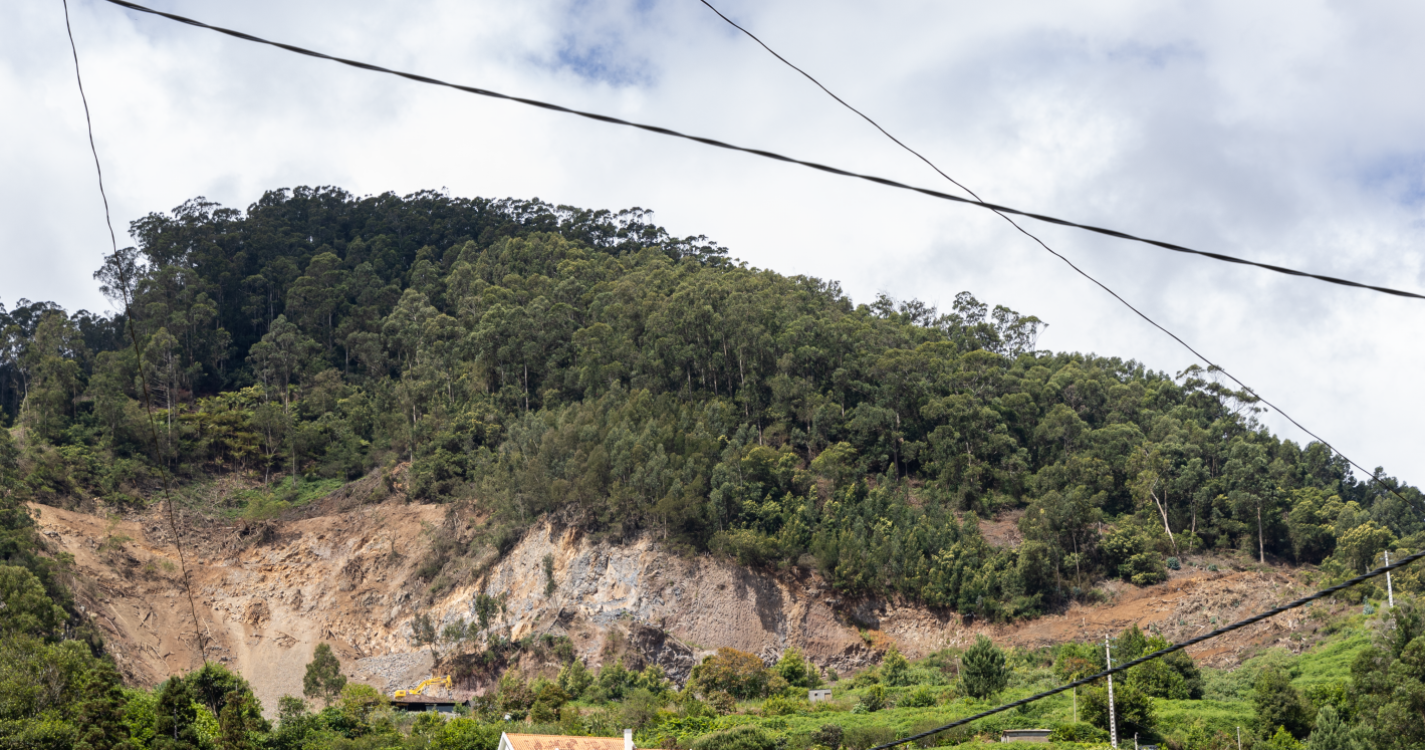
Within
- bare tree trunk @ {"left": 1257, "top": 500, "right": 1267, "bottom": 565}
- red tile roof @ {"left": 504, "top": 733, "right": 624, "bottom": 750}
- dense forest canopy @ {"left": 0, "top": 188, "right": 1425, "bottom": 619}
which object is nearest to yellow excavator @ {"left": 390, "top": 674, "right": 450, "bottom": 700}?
dense forest canopy @ {"left": 0, "top": 188, "right": 1425, "bottom": 619}

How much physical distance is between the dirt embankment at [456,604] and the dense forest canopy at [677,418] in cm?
160

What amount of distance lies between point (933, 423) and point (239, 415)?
43774 millimetres

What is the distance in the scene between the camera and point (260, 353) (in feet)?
264

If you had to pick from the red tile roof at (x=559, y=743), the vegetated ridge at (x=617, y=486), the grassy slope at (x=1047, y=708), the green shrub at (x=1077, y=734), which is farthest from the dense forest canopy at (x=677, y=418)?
the red tile roof at (x=559, y=743)

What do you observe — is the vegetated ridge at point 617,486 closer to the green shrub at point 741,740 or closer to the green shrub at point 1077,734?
the green shrub at point 741,740

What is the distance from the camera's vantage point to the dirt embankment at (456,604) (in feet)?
179

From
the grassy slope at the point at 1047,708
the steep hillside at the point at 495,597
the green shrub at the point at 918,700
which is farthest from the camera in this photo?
the steep hillside at the point at 495,597

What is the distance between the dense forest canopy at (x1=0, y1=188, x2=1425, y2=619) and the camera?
191 feet

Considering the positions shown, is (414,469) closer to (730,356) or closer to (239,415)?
→ (239,415)

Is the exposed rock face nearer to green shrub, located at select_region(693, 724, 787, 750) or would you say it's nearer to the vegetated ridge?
the vegetated ridge

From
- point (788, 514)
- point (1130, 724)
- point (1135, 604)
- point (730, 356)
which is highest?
point (730, 356)

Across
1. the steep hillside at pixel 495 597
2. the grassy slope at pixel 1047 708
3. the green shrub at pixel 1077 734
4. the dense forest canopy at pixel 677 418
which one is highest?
the dense forest canopy at pixel 677 418

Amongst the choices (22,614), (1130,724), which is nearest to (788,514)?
(1130,724)

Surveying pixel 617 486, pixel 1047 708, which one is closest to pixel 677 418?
pixel 617 486
